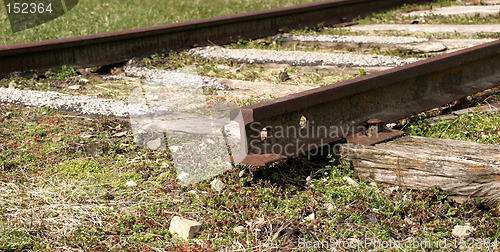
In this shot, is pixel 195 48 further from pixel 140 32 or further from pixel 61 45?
pixel 61 45

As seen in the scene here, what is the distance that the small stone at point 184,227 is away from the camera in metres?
2.96

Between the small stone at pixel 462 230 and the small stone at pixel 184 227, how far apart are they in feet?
4.45

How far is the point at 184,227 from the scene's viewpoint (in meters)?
2.97

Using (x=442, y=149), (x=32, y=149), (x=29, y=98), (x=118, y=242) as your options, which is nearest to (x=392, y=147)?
(x=442, y=149)

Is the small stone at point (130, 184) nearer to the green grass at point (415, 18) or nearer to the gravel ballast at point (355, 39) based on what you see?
the gravel ballast at point (355, 39)

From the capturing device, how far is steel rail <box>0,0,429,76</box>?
5.98 meters

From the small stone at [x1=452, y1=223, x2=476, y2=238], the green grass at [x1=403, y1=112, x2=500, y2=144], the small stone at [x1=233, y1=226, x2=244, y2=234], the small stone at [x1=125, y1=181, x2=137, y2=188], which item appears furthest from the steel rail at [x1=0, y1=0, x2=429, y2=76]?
the small stone at [x1=452, y1=223, x2=476, y2=238]

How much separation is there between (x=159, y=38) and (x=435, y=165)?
14.5 ft

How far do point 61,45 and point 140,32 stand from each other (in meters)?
0.95

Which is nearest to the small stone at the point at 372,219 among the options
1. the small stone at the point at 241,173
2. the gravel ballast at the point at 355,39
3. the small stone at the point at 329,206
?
the small stone at the point at 329,206

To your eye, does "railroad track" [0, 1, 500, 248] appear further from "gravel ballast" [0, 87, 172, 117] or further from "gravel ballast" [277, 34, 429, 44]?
"gravel ballast" [277, 34, 429, 44]

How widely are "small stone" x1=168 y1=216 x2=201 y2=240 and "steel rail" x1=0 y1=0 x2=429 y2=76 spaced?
12.0ft

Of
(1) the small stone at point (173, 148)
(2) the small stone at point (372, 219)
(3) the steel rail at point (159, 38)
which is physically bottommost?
(2) the small stone at point (372, 219)

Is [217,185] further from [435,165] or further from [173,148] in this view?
[435,165]
